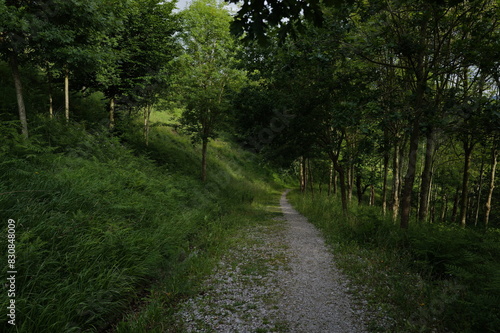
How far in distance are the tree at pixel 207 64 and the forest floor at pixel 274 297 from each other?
9.87 metres

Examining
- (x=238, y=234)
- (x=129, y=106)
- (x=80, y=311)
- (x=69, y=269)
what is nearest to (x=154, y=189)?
(x=238, y=234)

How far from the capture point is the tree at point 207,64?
14508mm

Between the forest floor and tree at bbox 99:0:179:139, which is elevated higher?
tree at bbox 99:0:179:139

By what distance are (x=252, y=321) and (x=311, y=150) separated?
9.64 m

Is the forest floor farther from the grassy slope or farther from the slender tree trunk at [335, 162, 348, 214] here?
the slender tree trunk at [335, 162, 348, 214]

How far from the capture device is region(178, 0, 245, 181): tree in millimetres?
14508

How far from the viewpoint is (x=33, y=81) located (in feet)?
42.8

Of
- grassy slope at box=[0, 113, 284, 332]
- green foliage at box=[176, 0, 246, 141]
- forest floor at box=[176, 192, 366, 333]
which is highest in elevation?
green foliage at box=[176, 0, 246, 141]

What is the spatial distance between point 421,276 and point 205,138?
12558 mm

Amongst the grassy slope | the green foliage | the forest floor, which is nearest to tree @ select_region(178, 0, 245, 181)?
the green foliage

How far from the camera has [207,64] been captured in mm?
15125

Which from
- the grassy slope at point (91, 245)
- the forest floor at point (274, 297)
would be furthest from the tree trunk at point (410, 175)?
the grassy slope at point (91, 245)

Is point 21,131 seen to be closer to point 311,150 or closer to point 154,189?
point 154,189

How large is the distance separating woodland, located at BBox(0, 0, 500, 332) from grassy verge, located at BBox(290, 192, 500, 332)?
0.03 m
